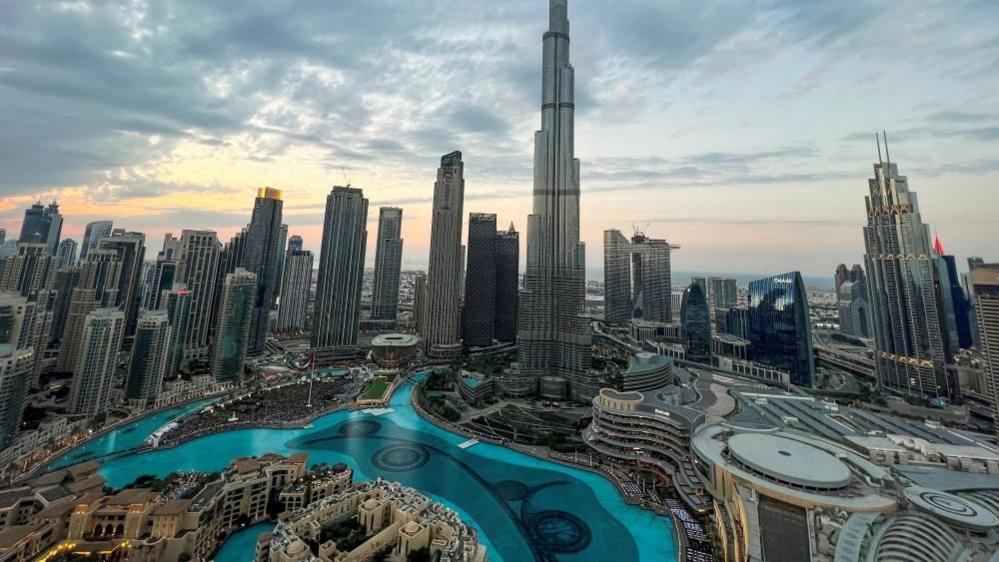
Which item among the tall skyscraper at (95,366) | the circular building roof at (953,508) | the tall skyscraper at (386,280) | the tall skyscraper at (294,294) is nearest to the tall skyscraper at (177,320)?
the tall skyscraper at (95,366)

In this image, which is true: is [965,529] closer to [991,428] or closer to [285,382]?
[991,428]

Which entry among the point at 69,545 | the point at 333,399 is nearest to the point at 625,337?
the point at 333,399

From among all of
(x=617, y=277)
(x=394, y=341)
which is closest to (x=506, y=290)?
(x=394, y=341)

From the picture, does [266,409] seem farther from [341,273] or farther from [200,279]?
[200,279]

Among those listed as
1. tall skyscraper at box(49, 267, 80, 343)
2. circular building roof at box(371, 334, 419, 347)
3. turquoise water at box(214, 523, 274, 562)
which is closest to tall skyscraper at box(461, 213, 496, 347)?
circular building roof at box(371, 334, 419, 347)

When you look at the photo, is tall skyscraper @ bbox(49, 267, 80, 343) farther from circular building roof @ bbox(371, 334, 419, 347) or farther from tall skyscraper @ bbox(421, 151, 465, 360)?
tall skyscraper @ bbox(421, 151, 465, 360)
